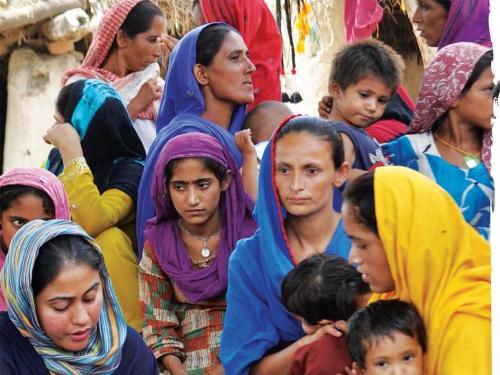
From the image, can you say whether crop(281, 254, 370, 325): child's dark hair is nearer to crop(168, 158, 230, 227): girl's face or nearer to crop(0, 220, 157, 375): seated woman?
crop(0, 220, 157, 375): seated woman

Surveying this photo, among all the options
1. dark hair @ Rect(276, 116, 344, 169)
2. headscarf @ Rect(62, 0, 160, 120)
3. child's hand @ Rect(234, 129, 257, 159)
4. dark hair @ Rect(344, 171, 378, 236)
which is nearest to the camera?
dark hair @ Rect(344, 171, 378, 236)

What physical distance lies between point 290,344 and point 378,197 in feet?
3.11

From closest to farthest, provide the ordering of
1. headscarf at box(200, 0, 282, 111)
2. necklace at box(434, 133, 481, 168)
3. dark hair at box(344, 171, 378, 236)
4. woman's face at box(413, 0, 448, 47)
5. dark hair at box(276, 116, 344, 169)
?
dark hair at box(344, 171, 378, 236) < dark hair at box(276, 116, 344, 169) < necklace at box(434, 133, 481, 168) < woman's face at box(413, 0, 448, 47) < headscarf at box(200, 0, 282, 111)

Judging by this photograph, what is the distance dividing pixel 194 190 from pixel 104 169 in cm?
78

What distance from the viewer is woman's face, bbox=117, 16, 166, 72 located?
566 centimetres

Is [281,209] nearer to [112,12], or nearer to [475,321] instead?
[475,321]

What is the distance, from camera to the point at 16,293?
376 centimetres

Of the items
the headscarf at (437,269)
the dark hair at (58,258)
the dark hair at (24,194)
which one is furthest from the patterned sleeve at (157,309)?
the headscarf at (437,269)

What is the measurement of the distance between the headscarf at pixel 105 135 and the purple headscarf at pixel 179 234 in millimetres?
485

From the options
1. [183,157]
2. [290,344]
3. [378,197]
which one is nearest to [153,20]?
[183,157]

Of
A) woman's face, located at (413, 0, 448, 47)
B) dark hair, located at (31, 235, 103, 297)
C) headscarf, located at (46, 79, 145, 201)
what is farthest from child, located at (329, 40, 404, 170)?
dark hair, located at (31, 235, 103, 297)

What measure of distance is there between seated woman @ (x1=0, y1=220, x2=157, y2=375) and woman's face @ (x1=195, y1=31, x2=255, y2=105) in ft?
4.68

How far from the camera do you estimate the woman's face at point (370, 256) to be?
3281 millimetres

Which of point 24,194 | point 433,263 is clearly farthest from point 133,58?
point 433,263
